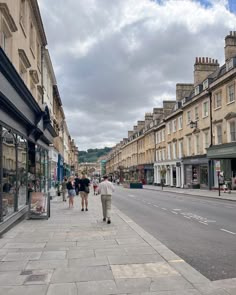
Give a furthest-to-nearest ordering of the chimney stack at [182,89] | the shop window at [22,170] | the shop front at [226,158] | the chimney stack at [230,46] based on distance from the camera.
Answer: the chimney stack at [182,89]
the chimney stack at [230,46]
the shop front at [226,158]
the shop window at [22,170]

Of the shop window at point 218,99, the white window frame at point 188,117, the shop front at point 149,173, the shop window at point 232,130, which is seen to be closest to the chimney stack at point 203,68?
the white window frame at point 188,117

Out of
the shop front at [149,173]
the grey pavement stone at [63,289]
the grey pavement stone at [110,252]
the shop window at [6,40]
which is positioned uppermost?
the shop window at [6,40]

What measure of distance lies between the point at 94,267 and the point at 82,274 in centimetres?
42

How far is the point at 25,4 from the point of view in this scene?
15.0m

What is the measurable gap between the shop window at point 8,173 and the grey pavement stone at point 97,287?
17.5ft

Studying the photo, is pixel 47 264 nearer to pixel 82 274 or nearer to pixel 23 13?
pixel 82 274

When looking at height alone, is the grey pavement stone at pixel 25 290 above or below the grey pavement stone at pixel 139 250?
above

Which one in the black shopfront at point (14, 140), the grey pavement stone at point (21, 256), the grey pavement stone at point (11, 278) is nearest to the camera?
the grey pavement stone at point (11, 278)

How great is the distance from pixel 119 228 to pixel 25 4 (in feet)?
36.5

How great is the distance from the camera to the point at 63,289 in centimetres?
467

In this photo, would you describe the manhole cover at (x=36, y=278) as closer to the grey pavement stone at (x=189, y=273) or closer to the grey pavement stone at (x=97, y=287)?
the grey pavement stone at (x=97, y=287)

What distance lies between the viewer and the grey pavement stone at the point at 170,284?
4672mm

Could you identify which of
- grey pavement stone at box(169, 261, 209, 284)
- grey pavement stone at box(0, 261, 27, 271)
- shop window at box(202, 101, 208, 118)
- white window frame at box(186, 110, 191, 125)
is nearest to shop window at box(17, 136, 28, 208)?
grey pavement stone at box(0, 261, 27, 271)

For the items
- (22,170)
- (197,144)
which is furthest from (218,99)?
(22,170)
